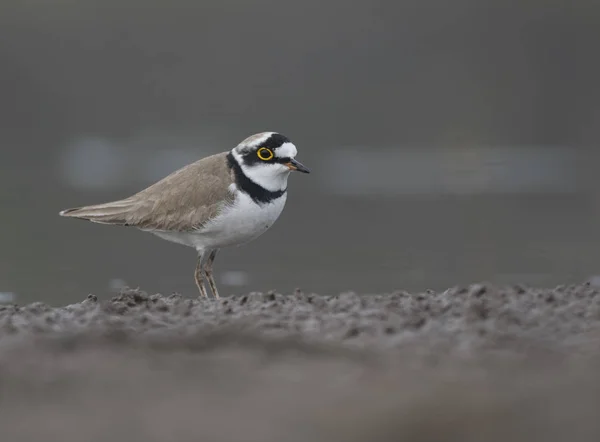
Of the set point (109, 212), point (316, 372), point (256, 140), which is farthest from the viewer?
point (109, 212)

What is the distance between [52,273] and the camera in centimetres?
1131

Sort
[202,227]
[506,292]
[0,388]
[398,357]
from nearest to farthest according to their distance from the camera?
[0,388] < [398,357] < [506,292] < [202,227]

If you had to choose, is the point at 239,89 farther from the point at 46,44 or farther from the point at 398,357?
A: the point at 398,357

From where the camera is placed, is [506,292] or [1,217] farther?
[1,217]

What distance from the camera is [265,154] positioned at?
8.67 meters

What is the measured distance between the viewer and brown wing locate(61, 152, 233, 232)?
28.0 ft

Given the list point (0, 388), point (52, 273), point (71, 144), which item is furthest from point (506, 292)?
point (71, 144)

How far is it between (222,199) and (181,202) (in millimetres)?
334

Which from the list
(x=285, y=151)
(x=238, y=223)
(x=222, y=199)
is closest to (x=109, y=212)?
(x=222, y=199)

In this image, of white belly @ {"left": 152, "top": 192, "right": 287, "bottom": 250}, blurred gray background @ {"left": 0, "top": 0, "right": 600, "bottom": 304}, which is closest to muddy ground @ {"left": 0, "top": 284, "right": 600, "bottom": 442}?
white belly @ {"left": 152, "top": 192, "right": 287, "bottom": 250}

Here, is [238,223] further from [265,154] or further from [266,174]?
[265,154]

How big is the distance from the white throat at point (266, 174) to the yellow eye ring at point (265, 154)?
0.05m

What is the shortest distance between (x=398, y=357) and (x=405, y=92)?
785 inches

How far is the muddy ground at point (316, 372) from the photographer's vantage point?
159 inches
